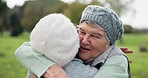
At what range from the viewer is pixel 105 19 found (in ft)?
7.27

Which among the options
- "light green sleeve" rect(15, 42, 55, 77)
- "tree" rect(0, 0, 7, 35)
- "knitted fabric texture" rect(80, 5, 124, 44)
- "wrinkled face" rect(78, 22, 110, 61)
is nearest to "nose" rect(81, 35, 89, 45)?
"wrinkled face" rect(78, 22, 110, 61)

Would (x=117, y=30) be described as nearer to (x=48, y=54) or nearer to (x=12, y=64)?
(x=48, y=54)

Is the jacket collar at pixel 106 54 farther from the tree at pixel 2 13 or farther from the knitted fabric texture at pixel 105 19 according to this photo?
the tree at pixel 2 13

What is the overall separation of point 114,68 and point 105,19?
0.90 ft

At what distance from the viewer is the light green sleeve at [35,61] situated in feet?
7.07

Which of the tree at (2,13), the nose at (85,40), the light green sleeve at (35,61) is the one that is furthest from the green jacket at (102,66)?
the tree at (2,13)

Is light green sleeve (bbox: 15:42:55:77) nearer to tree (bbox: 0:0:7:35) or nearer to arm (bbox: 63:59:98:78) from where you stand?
arm (bbox: 63:59:98:78)

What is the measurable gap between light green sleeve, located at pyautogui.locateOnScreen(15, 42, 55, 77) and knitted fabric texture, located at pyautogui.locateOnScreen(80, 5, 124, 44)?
33cm

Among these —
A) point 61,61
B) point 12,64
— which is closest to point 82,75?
point 61,61

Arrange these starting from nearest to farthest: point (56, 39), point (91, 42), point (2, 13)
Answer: point (56, 39) → point (91, 42) → point (2, 13)

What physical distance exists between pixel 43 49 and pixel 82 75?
25 cm

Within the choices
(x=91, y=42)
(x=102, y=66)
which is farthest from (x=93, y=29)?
(x=102, y=66)

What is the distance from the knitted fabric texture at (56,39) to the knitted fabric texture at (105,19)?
0.12 metres

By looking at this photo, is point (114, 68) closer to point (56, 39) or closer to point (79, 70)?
point (79, 70)
